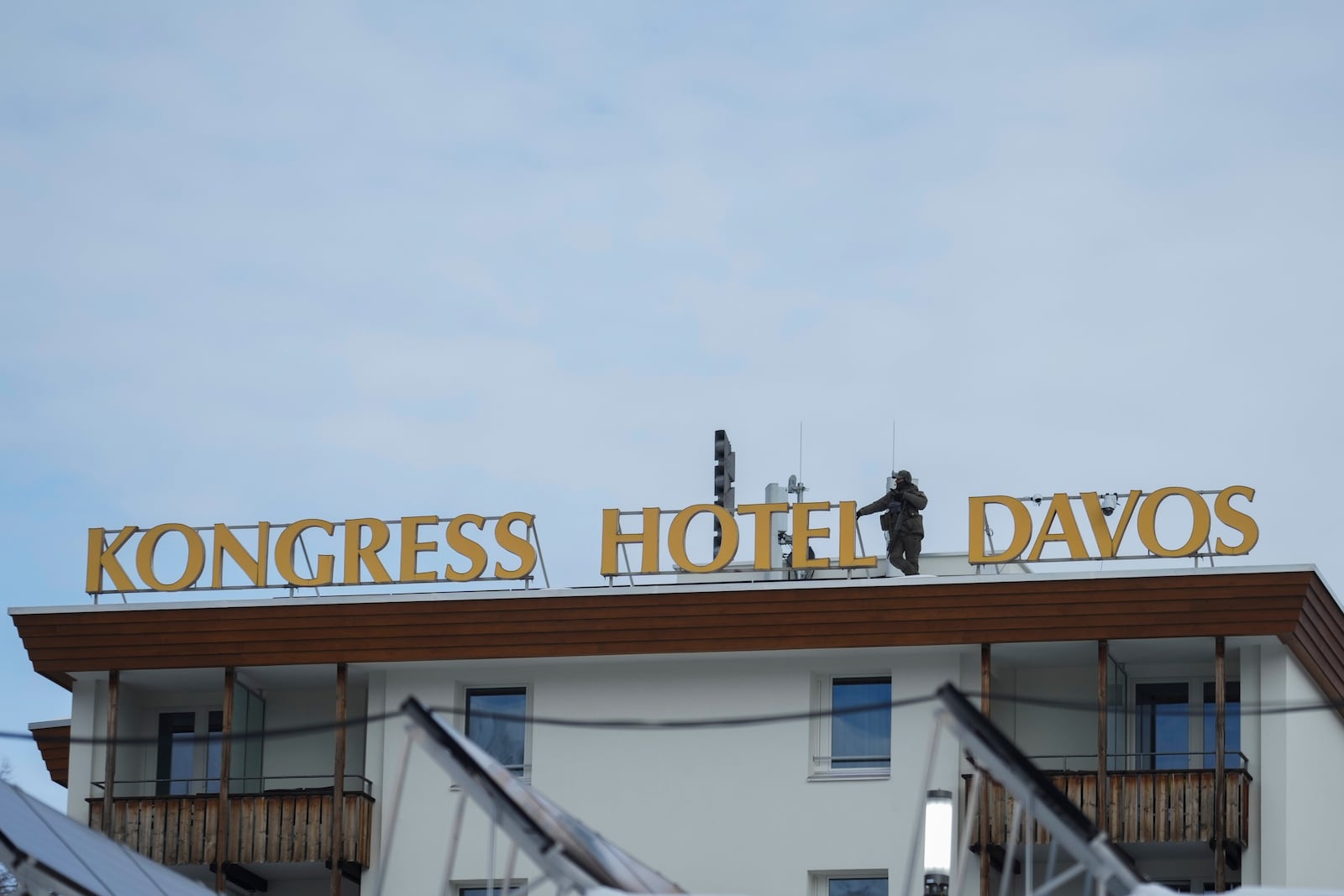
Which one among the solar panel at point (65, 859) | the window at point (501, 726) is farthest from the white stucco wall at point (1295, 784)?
the solar panel at point (65, 859)

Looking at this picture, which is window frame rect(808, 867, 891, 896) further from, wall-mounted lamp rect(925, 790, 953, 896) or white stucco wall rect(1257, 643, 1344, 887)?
wall-mounted lamp rect(925, 790, 953, 896)

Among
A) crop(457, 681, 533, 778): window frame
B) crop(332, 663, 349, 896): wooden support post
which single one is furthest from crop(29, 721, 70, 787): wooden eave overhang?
crop(457, 681, 533, 778): window frame

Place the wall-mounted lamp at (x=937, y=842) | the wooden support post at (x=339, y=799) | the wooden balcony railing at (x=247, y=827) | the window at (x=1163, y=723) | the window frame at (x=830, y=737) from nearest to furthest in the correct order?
the wall-mounted lamp at (x=937, y=842), the window at (x=1163, y=723), the window frame at (x=830, y=737), the wooden support post at (x=339, y=799), the wooden balcony railing at (x=247, y=827)

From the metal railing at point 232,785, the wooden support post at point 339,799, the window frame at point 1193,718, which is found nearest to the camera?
the window frame at point 1193,718

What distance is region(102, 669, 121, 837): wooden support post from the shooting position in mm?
44281

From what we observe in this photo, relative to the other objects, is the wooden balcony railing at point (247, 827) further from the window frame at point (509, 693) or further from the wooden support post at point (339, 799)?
the window frame at point (509, 693)

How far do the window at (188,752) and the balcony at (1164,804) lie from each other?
1378 cm

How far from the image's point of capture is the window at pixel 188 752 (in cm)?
4616

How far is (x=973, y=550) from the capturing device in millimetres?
42719

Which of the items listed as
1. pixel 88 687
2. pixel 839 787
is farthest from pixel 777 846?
pixel 88 687

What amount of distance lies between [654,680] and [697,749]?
1470 mm

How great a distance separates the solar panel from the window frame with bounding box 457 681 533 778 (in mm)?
9814

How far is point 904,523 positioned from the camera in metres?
45.2

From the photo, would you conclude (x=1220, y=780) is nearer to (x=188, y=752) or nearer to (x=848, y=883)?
(x=848, y=883)
